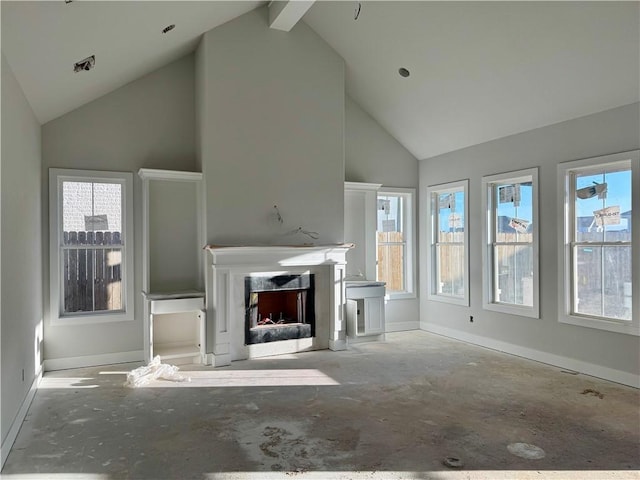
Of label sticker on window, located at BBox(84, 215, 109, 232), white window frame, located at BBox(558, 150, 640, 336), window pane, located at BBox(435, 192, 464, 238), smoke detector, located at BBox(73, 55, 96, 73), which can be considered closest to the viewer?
smoke detector, located at BBox(73, 55, 96, 73)

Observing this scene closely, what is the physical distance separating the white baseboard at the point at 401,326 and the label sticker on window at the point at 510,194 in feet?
7.98

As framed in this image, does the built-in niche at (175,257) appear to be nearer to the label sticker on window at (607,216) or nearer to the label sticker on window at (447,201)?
the label sticker on window at (447,201)

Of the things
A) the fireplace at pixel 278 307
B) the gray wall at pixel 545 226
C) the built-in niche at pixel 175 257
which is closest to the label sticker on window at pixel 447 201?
the gray wall at pixel 545 226

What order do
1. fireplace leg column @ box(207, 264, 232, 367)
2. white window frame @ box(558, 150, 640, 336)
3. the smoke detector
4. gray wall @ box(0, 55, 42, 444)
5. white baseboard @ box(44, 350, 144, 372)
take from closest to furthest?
1. gray wall @ box(0, 55, 42, 444)
2. the smoke detector
3. white window frame @ box(558, 150, 640, 336)
4. white baseboard @ box(44, 350, 144, 372)
5. fireplace leg column @ box(207, 264, 232, 367)

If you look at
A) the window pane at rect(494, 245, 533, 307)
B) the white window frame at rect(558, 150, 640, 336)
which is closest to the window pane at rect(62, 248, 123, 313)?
the window pane at rect(494, 245, 533, 307)

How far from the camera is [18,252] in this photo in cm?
350

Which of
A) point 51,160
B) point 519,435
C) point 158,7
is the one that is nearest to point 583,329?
point 519,435

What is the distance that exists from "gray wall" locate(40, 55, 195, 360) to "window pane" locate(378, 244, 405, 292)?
3234 millimetres

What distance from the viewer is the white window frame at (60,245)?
16.3 ft

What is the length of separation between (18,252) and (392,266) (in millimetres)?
5136

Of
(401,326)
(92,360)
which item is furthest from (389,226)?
(92,360)

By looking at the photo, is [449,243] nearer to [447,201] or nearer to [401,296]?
[447,201]

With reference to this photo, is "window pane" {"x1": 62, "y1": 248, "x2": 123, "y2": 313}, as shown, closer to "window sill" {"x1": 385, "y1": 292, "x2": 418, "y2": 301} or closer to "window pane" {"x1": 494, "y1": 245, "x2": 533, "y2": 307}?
"window sill" {"x1": 385, "y1": 292, "x2": 418, "y2": 301}

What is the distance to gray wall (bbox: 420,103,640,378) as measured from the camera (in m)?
4.51
